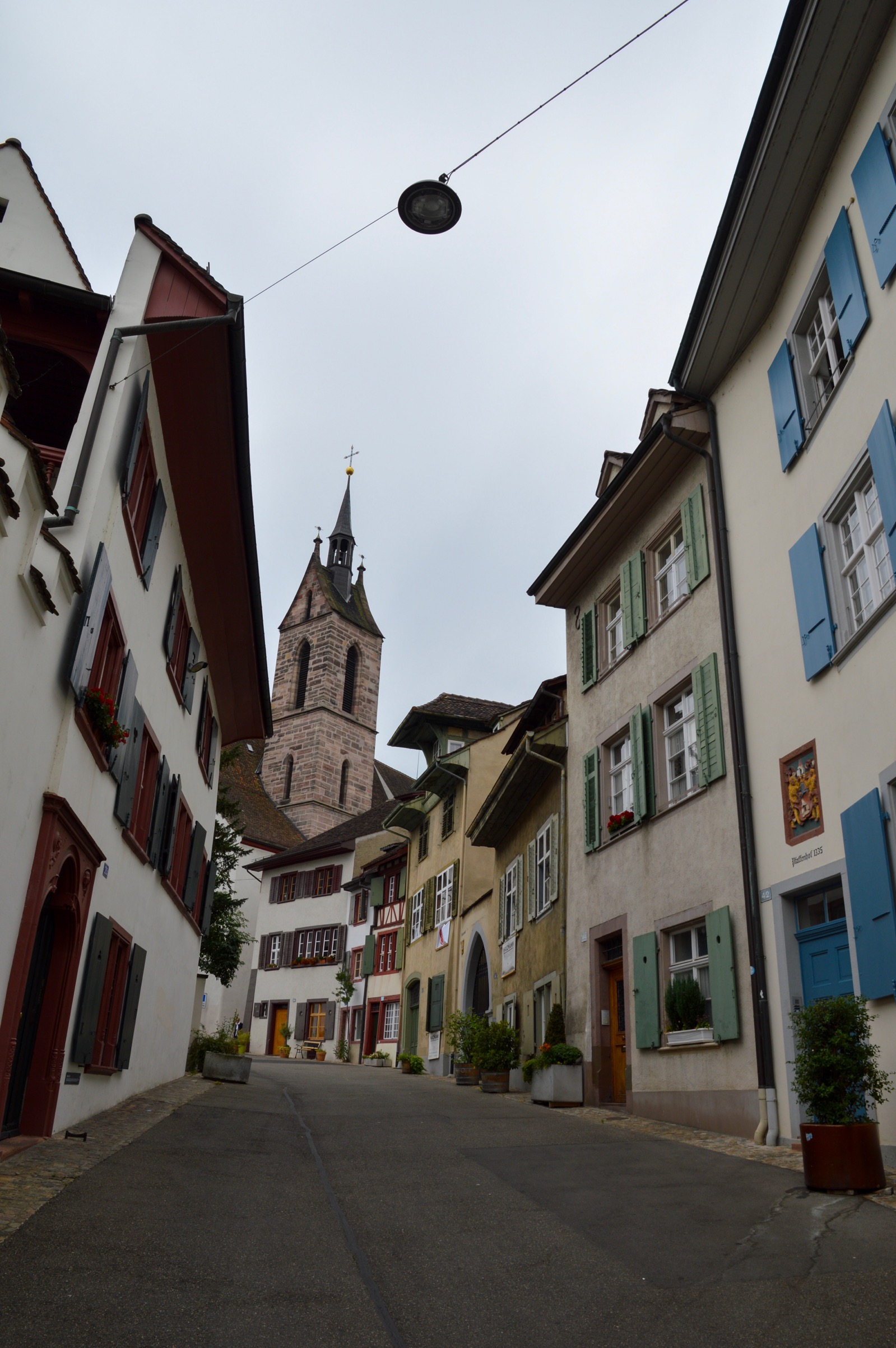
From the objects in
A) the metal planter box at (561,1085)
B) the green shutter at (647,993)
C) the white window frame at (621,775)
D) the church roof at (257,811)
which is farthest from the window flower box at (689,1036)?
the church roof at (257,811)

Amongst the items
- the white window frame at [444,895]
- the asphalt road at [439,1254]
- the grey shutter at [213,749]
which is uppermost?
the grey shutter at [213,749]

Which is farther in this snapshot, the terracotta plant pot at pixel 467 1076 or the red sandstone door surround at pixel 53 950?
the terracotta plant pot at pixel 467 1076

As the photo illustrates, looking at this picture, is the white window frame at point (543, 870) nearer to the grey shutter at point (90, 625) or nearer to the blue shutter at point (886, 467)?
the blue shutter at point (886, 467)

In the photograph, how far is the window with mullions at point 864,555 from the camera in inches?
372

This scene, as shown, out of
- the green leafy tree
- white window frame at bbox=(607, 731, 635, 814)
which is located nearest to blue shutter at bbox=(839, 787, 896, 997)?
white window frame at bbox=(607, 731, 635, 814)

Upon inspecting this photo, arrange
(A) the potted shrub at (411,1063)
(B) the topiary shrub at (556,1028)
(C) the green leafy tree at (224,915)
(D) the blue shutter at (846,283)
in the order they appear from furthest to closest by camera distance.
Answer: (A) the potted shrub at (411,1063), (C) the green leafy tree at (224,915), (B) the topiary shrub at (556,1028), (D) the blue shutter at (846,283)

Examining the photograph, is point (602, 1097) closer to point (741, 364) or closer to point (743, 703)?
point (743, 703)

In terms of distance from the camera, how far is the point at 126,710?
11055mm

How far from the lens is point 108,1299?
4.56m

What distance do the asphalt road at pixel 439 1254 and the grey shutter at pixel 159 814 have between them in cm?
468

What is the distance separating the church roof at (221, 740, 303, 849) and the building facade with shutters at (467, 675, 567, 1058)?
95.4 ft

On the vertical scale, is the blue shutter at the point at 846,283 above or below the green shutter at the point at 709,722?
above

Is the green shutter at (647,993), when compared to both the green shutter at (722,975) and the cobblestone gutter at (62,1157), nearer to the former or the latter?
the green shutter at (722,975)

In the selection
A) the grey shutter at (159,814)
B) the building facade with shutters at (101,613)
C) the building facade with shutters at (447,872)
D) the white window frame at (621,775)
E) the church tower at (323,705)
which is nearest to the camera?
the building facade with shutters at (101,613)
